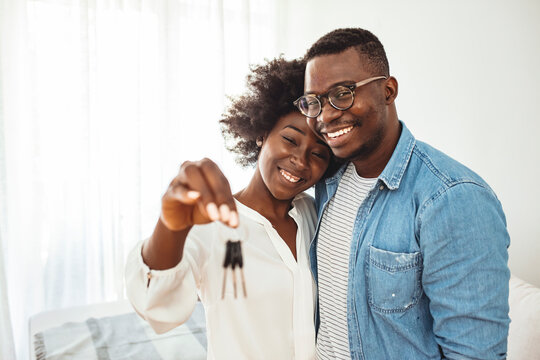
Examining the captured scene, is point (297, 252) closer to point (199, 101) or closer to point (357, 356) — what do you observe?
point (357, 356)

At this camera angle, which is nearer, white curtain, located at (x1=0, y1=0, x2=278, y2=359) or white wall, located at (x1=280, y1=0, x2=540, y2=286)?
white wall, located at (x1=280, y1=0, x2=540, y2=286)

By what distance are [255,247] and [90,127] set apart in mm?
2085

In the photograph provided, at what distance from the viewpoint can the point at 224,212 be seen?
27.0 inches

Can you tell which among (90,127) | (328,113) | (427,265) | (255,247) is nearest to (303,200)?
(255,247)

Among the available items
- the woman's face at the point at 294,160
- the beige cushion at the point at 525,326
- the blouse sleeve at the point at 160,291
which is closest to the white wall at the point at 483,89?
the beige cushion at the point at 525,326

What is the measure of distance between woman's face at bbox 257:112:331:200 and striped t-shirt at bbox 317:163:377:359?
4.3 inches

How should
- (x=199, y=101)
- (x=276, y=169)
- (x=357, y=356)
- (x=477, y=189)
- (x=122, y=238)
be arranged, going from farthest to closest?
1. (x=199, y=101)
2. (x=122, y=238)
3. (x=276, y=169)
4. (x=357, y=356)
5. (x=477, y=189)

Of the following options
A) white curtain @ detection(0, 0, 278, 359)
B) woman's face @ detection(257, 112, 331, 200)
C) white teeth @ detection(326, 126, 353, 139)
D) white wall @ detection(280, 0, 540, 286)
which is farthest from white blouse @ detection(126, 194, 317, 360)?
white curtain @ detection(0, 0, 278, 359)

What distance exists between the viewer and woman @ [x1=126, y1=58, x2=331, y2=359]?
0.90 meters

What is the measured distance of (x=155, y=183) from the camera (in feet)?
10.1

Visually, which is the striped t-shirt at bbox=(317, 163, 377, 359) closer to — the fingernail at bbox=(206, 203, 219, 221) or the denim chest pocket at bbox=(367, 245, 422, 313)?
the denim chest pocket at bbox=(367, 245, 422, 313)

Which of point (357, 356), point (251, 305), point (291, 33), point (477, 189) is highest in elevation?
point (291, 33)

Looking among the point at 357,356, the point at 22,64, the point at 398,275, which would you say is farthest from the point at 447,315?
the point at 22,64

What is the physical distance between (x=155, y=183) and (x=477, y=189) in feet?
8.09
